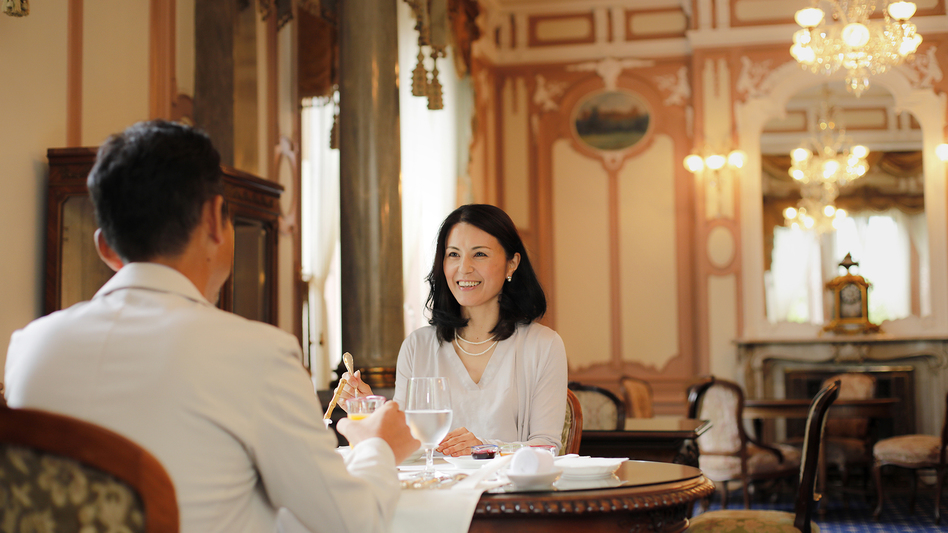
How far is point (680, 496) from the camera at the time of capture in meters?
1.51

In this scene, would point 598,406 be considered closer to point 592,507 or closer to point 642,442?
point 642,442

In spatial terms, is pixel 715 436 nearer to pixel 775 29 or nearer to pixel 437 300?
pixel 437 300

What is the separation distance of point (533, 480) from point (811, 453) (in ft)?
5.42

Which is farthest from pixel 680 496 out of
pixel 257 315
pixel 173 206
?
pixel 257 315

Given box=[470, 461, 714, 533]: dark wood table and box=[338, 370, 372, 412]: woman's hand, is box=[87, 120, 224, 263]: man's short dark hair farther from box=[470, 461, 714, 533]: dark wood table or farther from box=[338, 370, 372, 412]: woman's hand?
box=[338, 370, 372, 412]: woman's hand

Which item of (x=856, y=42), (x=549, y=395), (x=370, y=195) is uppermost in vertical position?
(x=856, y=42)

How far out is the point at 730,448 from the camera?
5.31 meters

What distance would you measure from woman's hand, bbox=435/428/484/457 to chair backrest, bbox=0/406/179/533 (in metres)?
1.03

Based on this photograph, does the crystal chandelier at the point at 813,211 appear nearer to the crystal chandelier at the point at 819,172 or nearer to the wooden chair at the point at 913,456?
the crystal chandelier at the point at 819,172

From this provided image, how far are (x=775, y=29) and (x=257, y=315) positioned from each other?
5.57 m

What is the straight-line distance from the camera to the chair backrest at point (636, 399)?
5.47 m

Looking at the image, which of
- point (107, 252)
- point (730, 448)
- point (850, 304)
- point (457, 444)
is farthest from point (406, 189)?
point (107, 252)

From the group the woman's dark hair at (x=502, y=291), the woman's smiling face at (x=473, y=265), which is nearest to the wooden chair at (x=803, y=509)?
the woman's dark hair at (x=502, y=291)

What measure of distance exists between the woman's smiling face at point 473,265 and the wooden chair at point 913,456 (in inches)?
169
